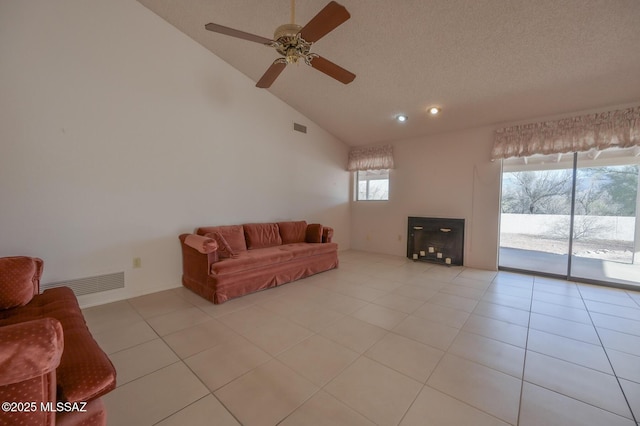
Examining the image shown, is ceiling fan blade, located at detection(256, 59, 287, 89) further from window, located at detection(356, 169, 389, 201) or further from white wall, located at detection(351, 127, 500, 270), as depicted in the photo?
window, located at detection(356, 169, 389, 201)

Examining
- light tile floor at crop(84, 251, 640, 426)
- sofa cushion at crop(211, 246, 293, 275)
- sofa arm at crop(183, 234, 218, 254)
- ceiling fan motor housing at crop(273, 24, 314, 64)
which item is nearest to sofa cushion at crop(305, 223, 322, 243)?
sofa cushion at crop(211, 246, 293, 275)

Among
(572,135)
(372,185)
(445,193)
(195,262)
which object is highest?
(572,135)

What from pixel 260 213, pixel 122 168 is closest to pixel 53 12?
pixel 122 168

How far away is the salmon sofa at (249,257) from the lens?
2.94 metres

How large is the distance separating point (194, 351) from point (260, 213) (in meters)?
2.60

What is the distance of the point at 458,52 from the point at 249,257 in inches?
135

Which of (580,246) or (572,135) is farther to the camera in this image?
(580,246)

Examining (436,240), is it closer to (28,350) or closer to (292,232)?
(292,232)

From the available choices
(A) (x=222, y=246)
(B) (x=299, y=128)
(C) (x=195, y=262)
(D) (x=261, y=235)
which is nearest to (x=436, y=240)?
(D) (x=261, y=235)

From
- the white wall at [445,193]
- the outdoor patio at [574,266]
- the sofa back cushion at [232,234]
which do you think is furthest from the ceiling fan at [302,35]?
the outdoor patio at [574,266]

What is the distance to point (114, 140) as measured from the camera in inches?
113

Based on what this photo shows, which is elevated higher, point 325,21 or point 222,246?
point 325,21

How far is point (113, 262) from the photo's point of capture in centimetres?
290

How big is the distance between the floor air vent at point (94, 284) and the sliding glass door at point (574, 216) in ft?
18.5
